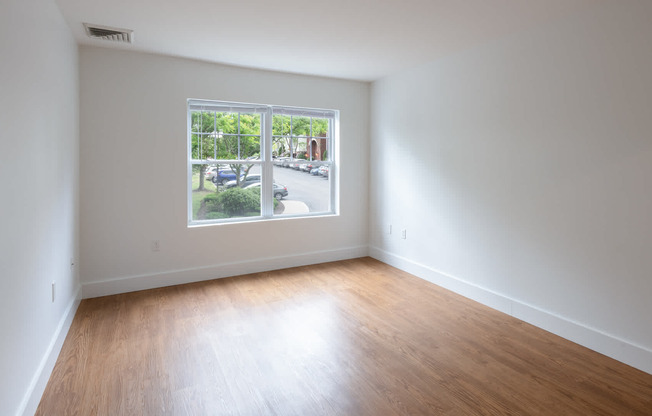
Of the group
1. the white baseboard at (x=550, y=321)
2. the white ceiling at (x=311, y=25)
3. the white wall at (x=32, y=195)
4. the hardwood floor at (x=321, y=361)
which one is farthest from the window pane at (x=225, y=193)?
the white baseboard at (x=550, y=321)

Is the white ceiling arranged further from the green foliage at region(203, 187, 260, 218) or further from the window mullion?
the green foliage at region(203, 187, 260, 218)

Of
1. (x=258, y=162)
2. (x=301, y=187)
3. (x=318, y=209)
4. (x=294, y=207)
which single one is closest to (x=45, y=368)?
(x=258, y=162)

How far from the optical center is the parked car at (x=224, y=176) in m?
4.36

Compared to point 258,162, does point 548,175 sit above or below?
below

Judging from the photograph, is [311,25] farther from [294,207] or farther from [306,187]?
[294,207]

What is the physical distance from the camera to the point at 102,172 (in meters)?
3.65

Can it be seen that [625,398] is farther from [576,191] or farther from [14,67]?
[14,67]

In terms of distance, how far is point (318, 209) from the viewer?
5.06 m

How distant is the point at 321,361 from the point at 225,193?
8.26 feet

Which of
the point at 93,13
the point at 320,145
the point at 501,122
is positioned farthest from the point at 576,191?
the point at 93,13

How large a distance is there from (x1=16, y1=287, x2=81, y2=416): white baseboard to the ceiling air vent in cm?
227

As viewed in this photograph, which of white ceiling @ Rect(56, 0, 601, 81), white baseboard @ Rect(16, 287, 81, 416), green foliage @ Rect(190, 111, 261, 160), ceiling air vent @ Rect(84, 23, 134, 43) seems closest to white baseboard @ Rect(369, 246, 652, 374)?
white ceiling @ Rect(56, 0, 601, 81)

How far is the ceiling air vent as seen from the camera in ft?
10.00

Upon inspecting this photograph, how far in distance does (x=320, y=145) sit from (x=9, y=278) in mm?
3784
